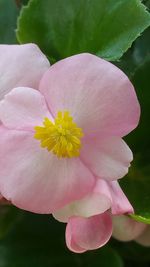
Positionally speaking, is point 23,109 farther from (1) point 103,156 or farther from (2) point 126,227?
(2) point 126,227

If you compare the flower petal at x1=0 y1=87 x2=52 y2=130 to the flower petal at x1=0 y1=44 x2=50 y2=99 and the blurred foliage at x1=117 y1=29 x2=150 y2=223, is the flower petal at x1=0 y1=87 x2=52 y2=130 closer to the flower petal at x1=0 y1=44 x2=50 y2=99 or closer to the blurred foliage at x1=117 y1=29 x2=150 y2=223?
the flower petal at x1=0 y1=44 x2=50 y2=99

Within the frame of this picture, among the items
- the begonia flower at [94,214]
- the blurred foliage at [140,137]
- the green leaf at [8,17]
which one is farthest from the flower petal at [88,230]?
the green leaf at [8,17]

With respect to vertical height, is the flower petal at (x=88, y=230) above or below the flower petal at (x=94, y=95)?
below

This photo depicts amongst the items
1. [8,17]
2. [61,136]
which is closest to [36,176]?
[61,136]

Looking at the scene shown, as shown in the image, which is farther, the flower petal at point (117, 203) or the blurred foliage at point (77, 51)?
the blurred foliage at point (77, 51)

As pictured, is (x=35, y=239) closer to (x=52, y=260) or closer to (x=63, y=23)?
(x=52, y=260)

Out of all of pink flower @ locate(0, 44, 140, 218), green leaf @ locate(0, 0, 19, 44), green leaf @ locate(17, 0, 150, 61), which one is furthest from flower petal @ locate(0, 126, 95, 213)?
green leaf @ locate(0, 0, 19, 44)

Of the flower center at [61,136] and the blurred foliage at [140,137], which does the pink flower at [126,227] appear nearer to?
the blurred foliage at [140,137]
